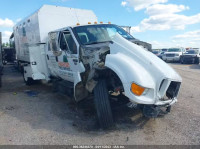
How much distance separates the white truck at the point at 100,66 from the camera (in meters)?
3.63

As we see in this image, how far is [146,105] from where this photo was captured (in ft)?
12.3

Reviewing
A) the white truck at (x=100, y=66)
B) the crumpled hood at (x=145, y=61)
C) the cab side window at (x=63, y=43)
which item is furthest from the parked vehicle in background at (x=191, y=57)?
the crumpled hood at (x=145, y=61)

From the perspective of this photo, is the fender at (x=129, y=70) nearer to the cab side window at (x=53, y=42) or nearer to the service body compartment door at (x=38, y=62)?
the cab side window at (x=53, y=42)

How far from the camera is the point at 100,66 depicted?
428cm

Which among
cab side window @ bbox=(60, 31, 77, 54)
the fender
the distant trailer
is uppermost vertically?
the distant trailer

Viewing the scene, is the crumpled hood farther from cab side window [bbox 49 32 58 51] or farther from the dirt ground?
cab side window [bbox 49 32 58 51]

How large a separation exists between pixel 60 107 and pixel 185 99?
12.9 ft

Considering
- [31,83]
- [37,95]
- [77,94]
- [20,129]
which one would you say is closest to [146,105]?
[77,94]

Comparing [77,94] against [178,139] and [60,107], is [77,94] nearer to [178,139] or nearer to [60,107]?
[60,107]

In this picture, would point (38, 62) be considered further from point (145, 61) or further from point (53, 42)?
point (145, 61)

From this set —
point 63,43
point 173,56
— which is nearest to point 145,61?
point 63,43

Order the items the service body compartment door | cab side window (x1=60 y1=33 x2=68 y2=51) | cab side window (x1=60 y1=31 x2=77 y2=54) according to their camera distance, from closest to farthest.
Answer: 1. cab side window (x1=60 y1=31 x2=77 y2=54)
2. cab side window (x1=60 y1=33 x2=68 y2=51)
3. the service body compartment door

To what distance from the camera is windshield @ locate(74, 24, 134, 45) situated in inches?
202

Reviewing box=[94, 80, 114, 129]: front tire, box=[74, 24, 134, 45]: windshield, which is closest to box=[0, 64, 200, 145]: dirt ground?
box=[94, 80, 114, 129]: front tire
